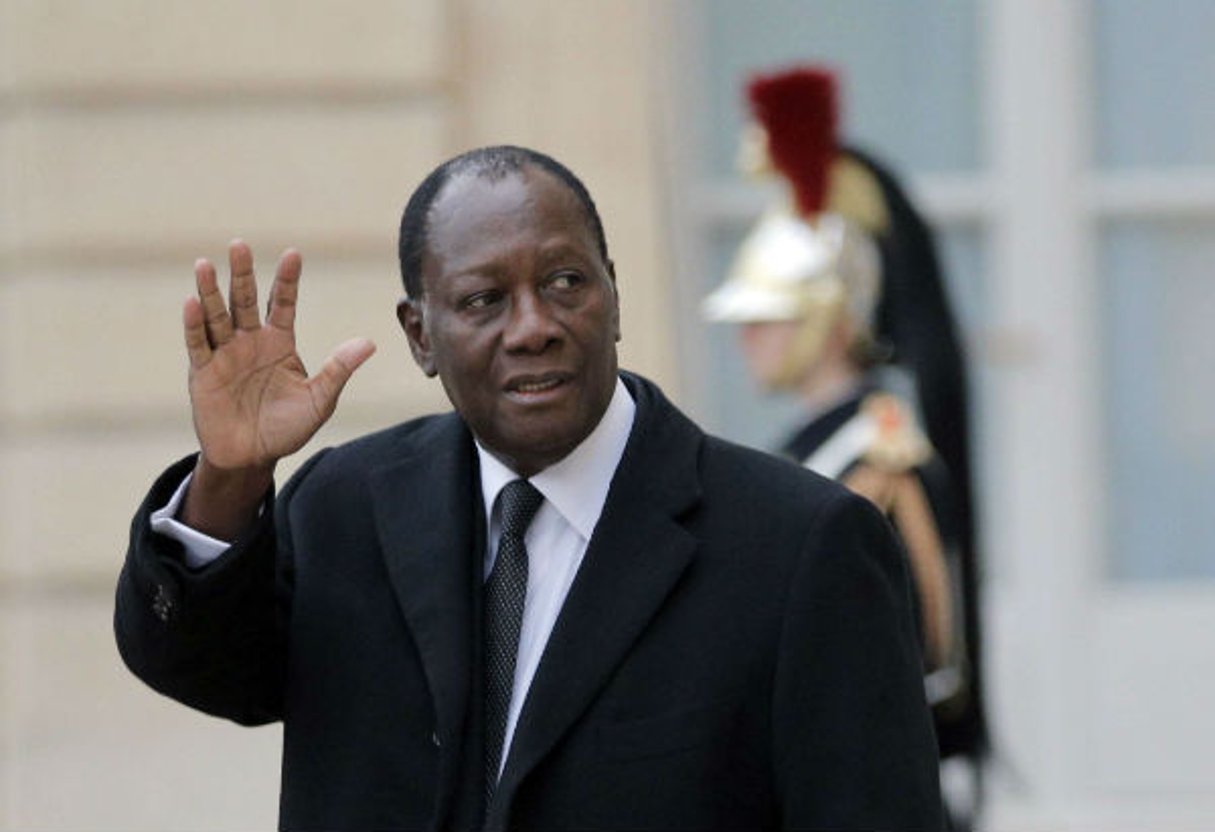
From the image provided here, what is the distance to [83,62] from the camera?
7.52 meters

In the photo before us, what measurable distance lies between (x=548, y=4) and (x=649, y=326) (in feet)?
2.84

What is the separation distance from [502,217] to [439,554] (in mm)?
359

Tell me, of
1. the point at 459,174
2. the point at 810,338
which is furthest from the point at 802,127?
the point at 459,174

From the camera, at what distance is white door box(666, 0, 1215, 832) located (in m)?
7.96

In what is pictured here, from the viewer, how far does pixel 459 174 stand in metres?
3.00

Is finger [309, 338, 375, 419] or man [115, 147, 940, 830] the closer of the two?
man [115, 147, 940, 830]

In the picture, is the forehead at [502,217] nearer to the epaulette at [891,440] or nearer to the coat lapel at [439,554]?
the coat lapel at [439,554]

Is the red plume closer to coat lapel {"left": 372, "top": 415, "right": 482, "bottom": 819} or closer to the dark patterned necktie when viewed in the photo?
coat lapel {"left": 372, "top": 415, "right": 482, "bottom": 819}

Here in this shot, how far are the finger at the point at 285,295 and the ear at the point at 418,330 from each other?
0.11m

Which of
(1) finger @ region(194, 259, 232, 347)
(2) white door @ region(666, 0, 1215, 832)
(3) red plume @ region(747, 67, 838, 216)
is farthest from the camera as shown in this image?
(2) white door @ region(666, 0, 1215, 832)

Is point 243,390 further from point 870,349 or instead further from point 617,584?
point 870,349

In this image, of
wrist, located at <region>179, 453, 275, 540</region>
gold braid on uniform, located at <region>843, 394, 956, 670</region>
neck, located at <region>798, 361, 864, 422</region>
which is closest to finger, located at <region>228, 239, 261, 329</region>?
wrist, located at <region>179, 453, 275, 540</region>

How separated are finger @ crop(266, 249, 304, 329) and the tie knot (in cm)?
28

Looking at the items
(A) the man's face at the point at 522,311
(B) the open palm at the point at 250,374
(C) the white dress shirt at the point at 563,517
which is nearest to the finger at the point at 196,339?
(B) the open palm at the point at 250,374
